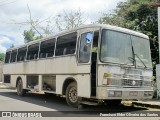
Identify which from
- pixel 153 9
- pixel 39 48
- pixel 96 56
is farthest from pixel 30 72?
pixel 153 9

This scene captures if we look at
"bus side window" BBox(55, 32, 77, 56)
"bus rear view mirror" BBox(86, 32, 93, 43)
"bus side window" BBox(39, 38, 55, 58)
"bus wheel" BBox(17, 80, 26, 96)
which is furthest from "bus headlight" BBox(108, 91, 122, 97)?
"bus wheel" BBox(17, 80, 26, 96)

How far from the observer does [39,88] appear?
15.0 m

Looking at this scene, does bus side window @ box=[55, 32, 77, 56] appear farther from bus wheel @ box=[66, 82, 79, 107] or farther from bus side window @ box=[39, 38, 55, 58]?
bus wheel @ box=[66, 82, 79, 107]

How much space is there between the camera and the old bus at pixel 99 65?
10.5m

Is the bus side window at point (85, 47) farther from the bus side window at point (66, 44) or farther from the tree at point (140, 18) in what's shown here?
the tree at point (140, 18)

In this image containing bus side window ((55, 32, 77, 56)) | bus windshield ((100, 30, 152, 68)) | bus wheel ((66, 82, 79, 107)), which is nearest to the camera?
bus windshield ((100, 30, 152, 68))

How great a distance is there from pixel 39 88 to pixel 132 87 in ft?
18.3

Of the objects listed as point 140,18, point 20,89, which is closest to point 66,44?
point 20,89

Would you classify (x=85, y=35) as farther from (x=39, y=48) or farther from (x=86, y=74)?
(x=39, y=48)

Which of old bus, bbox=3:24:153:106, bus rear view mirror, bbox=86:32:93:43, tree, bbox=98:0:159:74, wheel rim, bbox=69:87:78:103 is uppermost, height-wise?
tree, bbox=98:0:159:74

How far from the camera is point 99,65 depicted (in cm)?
1041

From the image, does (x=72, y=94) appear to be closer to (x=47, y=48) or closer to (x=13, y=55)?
(x=47, y=48)

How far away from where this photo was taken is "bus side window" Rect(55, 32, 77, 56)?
12203mm

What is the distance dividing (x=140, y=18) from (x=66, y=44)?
11.3m
